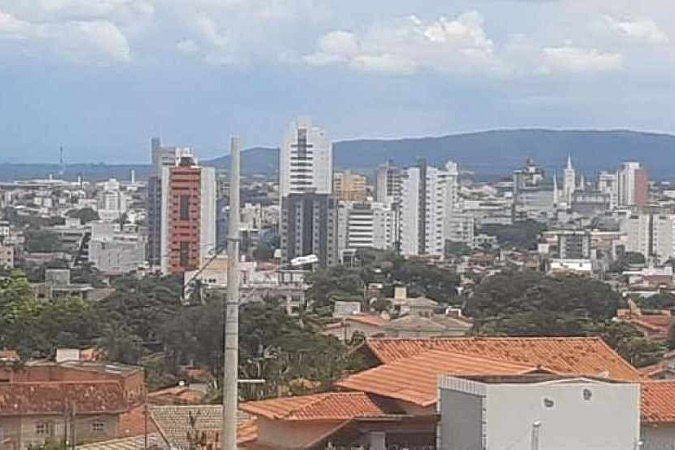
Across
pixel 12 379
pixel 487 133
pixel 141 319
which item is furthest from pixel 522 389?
pixel 487 133

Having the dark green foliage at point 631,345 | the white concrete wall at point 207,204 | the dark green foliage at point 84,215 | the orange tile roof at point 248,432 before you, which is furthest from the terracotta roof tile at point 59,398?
the dark green foliage at point 84,215

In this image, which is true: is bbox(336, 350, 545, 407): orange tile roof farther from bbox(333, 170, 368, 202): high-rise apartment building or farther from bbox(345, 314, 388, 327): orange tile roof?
bbox(333, 170, 368, 202): high-rise apartment building

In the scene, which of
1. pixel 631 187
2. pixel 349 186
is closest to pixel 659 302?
pixel 349 186

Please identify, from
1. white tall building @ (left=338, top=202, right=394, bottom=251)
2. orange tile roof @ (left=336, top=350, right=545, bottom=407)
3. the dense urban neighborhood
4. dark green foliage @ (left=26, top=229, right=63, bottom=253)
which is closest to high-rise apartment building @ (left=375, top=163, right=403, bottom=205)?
the dense urban neighborhood

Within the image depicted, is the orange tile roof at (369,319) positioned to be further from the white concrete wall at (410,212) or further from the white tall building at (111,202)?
the white tall building at (111,202)

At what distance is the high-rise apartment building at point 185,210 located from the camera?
201 feet

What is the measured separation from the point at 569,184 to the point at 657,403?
434 feet

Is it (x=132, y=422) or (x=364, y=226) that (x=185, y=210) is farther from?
(x=132, y=422)

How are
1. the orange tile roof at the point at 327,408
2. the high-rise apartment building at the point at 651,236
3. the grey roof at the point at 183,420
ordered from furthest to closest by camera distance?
the high-rise apartment building at the point at 651,236 < the grey roof at the point at 183,420 < the orange tile roof at the point at 327,408

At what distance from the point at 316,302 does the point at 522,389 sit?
40850mm

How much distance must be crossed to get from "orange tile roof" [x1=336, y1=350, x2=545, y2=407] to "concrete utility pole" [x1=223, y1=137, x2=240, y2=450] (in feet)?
18.3

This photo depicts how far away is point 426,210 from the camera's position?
109 metres

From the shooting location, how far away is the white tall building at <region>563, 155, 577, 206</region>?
13964 centimetres

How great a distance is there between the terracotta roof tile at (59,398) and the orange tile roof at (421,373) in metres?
4.51
